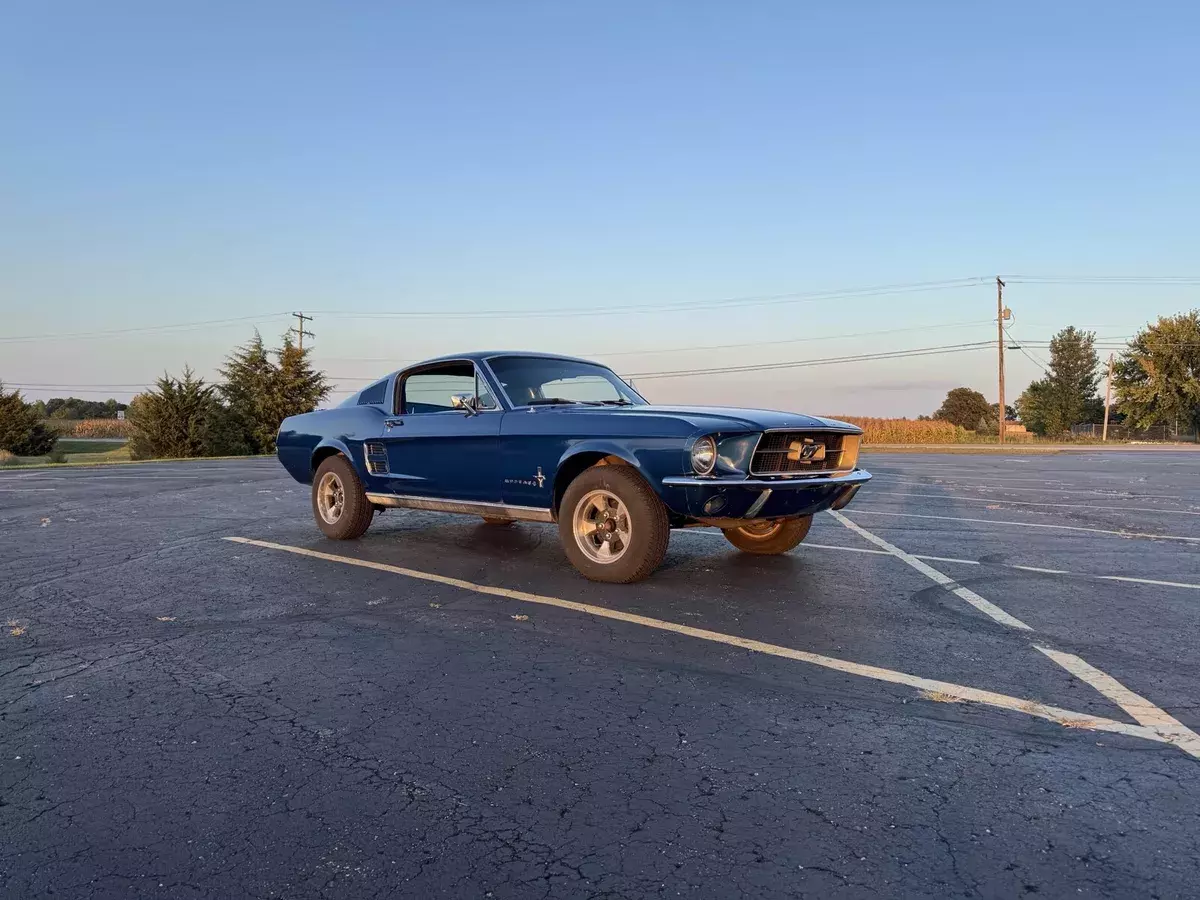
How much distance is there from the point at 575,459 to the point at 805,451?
1668 millimetres

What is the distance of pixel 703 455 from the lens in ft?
17.3

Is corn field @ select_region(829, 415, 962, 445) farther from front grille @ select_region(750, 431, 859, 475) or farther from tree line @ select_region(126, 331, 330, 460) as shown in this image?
front grille @ select_region(750, 431, 859, 475)

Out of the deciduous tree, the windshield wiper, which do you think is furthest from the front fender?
the deciduous tree

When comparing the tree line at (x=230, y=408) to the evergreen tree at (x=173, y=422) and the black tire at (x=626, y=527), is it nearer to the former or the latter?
the evergreen tree at (x=173, y=422)

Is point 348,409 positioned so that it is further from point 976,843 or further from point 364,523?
point 976,843

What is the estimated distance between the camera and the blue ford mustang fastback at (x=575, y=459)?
5.36 m

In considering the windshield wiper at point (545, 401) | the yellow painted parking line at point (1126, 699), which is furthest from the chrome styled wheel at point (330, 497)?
the yellow painted parking line at point (1126, 699)

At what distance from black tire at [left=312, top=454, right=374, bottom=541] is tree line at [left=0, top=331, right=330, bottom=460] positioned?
104ft

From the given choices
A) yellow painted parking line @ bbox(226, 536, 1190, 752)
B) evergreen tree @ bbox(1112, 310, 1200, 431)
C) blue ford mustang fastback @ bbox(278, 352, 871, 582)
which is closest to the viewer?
yellow painted parking line @ bbox(226, 536, 1190, 752)

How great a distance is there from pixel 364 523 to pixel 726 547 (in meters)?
3.41

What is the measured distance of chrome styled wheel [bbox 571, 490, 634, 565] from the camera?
223 inches

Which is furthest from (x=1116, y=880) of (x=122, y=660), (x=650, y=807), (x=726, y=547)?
(x=726, y=547)

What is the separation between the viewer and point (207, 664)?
375 centimetres

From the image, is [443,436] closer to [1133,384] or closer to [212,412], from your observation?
[212,412]
